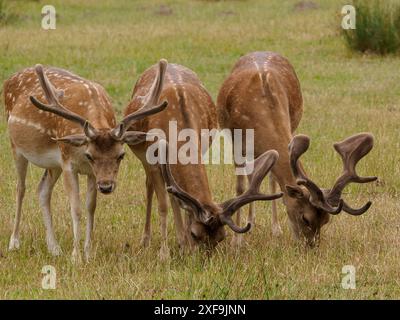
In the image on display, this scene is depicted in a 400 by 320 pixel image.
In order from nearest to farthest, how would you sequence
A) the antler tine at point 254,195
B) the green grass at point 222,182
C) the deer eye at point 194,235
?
the green grass at point 222,182 → the antler tine at point 254,195 → the deer eye at point 194,235

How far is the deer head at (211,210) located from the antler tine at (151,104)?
444 mm

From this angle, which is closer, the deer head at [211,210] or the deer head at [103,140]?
the deer head at [211,210]

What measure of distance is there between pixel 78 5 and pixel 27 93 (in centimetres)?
1811

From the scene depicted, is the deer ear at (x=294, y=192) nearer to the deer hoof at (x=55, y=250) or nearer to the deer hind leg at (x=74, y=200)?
the deer hind leg at (x=74, y=200)

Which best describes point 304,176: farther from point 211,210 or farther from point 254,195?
point 211,210

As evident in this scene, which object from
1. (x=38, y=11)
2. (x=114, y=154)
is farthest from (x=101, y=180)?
(x=38, y=11)

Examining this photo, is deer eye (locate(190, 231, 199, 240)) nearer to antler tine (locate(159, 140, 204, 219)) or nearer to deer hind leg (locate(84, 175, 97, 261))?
antler tine (locate(159, 140, 204, 219))

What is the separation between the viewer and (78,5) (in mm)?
26141

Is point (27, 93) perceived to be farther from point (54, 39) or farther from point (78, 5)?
point (78, 5)

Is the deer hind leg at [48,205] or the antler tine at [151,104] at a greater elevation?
the antler tine at [151,104]

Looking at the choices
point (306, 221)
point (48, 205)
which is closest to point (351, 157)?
point (306, 221)

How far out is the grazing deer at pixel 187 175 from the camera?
23.7 feet

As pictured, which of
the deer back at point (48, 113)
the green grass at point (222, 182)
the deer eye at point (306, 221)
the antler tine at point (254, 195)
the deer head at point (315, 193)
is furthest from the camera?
the deer back at point (48, 113)

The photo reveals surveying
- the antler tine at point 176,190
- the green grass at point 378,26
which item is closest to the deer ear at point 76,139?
the antler tine at point 176,190
